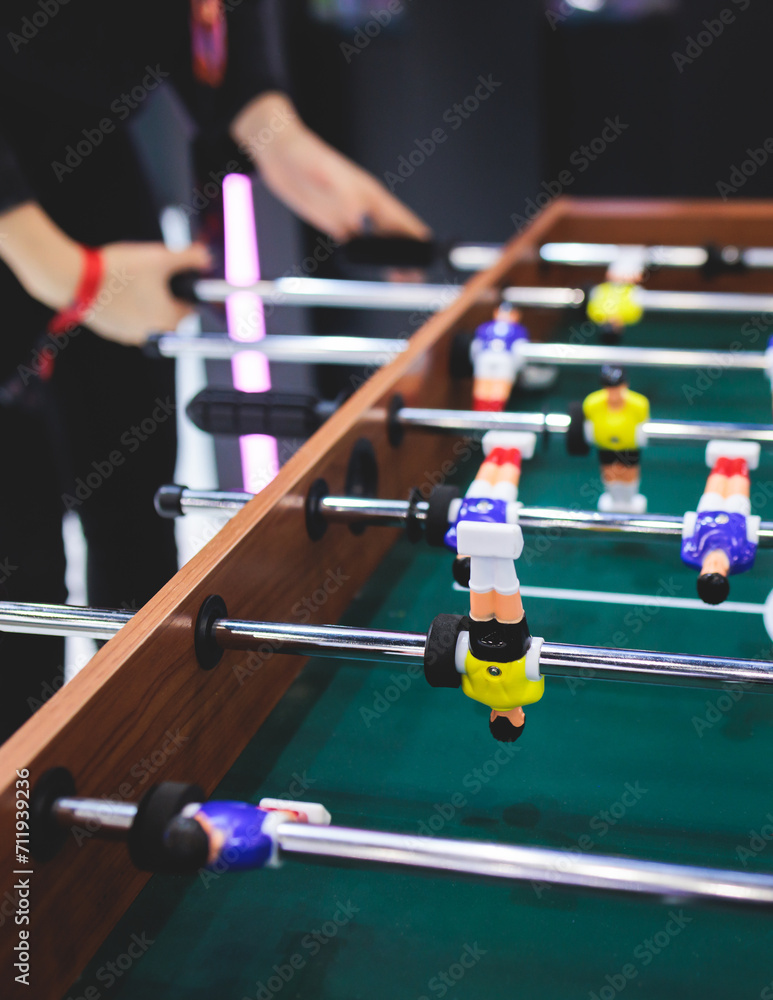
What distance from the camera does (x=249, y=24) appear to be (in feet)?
10.7

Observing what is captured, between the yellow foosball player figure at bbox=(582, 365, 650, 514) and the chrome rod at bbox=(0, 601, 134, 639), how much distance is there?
693mm

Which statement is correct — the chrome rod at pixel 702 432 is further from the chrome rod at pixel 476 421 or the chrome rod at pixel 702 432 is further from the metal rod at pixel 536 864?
the metal rod at pixel 536 864

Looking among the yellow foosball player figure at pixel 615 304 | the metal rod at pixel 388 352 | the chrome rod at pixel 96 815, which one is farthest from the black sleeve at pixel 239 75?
the chrome rod at pixel 96 815

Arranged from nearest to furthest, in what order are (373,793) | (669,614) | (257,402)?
(373,793)
(669,614)
(257,402)

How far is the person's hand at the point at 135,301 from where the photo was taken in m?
2.39

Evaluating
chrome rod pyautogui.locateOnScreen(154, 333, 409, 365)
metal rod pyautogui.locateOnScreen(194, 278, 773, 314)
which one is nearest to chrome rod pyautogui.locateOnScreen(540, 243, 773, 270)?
metal rod pyautogui.locateOnScreen(194, 278, 773, 314)

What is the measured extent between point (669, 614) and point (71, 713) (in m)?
0.80

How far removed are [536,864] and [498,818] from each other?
28cm

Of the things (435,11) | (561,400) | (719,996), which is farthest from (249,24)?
(719,996)

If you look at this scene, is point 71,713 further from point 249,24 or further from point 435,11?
Result: point 435,11

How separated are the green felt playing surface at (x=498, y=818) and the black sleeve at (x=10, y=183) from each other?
1235 mm

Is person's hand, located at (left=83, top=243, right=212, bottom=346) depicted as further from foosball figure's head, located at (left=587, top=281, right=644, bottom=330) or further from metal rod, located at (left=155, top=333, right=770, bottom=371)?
foosball figure's head, located at (left=587, top=281, right=644, bottom=330)

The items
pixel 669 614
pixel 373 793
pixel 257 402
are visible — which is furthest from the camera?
pixel 257 402

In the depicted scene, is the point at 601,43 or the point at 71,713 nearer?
the point at 71,713
